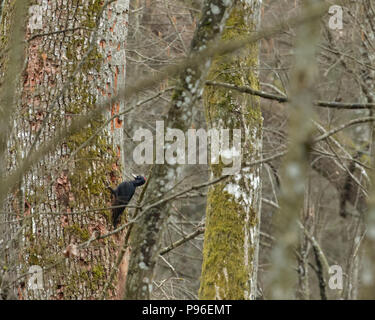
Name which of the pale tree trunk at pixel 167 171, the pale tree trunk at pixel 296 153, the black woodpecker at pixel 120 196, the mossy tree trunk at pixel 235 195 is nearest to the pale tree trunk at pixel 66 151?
the black woodpecker at pixel 120 196

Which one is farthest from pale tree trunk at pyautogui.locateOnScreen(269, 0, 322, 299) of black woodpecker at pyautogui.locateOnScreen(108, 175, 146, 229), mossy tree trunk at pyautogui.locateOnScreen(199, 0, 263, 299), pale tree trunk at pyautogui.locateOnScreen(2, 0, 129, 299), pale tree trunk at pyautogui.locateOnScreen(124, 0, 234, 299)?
black woodpecker at pyautogui.locateOnScreen(108, 175, 146, 229)

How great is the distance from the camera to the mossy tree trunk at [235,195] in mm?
4523

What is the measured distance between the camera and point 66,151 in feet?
16.1

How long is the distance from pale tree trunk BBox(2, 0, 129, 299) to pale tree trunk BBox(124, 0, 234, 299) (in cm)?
121

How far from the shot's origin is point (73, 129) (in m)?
2.99

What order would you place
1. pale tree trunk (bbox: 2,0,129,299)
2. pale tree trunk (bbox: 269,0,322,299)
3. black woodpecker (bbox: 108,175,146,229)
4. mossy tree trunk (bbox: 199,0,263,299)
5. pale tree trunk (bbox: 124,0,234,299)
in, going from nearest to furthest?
1. pale tree trunk (bbox: 269,0,322,299)
2. pale tree trunk (bbox: 124,0,234,299)
3. mossy tree trunk (bbox: 199,0,263,299)
4. pale tree trunk (bbox: 2,0,129,299)
5. black woodpecker (bbox: 108,175,146,229)

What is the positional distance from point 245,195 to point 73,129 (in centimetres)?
207

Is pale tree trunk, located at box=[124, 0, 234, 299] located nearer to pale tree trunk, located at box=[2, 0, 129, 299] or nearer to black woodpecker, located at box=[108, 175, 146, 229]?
pale tree trunk, located at box=[2, 0, 129, 299]

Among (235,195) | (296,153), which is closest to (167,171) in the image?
(235,195)

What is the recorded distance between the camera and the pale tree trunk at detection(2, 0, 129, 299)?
469cm

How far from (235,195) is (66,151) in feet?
4.68

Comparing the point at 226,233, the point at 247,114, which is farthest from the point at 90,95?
the point at 226,233
